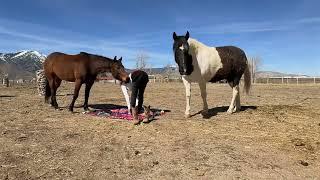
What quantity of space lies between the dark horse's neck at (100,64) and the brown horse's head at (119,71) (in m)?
0.17

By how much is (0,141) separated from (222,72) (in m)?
6.40

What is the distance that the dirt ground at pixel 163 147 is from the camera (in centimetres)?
634

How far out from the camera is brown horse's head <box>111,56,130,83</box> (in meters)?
11.7

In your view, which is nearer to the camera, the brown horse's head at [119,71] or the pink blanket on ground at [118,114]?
the pink blanket on ground at [118,114]

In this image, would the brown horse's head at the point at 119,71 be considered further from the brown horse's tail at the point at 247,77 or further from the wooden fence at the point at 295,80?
the wooden fence at the point at 295,80

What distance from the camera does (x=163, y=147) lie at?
7.78 m

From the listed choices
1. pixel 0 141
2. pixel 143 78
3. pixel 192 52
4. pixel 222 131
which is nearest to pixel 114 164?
pixel 0 141

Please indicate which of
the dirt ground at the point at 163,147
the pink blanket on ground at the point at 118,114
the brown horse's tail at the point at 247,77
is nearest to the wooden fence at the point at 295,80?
the brown horse's tail at the point at 247,77

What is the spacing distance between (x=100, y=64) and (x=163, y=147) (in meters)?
5.14

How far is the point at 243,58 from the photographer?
1202cm

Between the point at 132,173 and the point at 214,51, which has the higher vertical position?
the point at 214,51

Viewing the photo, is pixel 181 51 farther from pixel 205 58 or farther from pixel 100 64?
pixel 100 64

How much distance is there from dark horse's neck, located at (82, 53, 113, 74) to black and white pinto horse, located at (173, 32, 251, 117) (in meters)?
2.55

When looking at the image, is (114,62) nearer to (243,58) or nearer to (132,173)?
(243,58)
